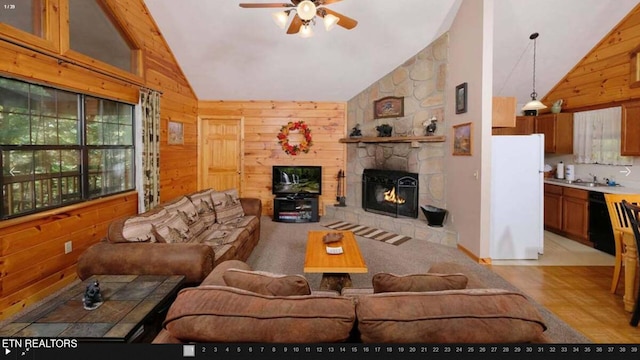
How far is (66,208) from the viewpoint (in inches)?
118

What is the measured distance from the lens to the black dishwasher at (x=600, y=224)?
12.9ft

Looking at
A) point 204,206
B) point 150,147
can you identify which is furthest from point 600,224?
point 150,147

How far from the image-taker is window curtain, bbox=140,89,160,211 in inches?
161

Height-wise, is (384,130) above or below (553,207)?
above

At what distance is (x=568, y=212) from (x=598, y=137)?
1.26 metres

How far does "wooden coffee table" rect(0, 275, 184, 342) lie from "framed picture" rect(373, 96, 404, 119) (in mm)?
4438

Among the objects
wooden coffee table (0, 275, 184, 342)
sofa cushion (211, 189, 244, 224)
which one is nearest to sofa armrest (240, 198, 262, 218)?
sofa cushion (211, 189, 244, 224)

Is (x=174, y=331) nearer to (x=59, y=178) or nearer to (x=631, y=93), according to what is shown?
(x=59, y=178)

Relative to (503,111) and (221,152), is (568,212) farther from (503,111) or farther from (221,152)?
(221,152)

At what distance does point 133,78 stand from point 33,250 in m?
2.35

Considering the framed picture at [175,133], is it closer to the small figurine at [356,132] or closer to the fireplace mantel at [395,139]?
the fireplace mantel at [395,139]

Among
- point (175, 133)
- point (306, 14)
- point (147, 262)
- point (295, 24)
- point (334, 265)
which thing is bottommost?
point (334, 265)

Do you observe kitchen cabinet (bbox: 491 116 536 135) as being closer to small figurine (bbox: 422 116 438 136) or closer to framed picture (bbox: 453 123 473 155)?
small figurine (bbox: 422 116 438 136)

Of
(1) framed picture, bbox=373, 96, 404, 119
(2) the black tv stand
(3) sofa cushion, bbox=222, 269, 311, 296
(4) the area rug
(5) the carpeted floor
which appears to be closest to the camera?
(3) sofa cushion, bbox=222, 269, 311, 296
